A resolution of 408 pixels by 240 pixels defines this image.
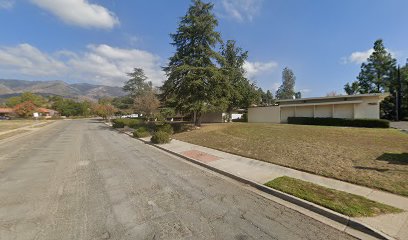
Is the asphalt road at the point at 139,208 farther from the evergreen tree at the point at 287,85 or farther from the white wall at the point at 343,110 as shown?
the evergreen tree at the point at 287,85

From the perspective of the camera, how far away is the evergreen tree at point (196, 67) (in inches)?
901

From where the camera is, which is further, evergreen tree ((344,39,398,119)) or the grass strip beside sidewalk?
evergreen tree ((344,39,398,119))

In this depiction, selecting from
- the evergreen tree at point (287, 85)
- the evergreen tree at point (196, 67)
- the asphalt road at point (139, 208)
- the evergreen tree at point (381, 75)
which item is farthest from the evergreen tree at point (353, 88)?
the asphalt road at point (139, 208)

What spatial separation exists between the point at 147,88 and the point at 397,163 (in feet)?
202

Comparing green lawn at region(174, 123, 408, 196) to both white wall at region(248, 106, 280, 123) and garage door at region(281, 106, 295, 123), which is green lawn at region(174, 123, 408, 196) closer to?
garage door at region(281, 106, 295, 123)

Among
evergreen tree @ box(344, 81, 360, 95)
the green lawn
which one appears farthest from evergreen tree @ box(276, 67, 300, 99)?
the green lawn

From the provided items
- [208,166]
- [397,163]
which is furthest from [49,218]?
[397,163]

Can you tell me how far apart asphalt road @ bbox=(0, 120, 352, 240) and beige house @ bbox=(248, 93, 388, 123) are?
2555 centimetres

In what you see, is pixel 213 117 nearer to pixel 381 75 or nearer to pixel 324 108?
pixel 324 108

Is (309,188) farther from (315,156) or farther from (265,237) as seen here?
(315,156)

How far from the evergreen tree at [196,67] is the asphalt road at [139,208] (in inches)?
591

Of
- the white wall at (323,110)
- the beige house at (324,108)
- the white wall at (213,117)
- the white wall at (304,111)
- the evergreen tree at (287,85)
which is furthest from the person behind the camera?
the evergreen tree at (287,85)

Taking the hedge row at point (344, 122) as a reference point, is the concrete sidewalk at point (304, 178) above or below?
below

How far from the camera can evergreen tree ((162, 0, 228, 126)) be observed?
22891mm
